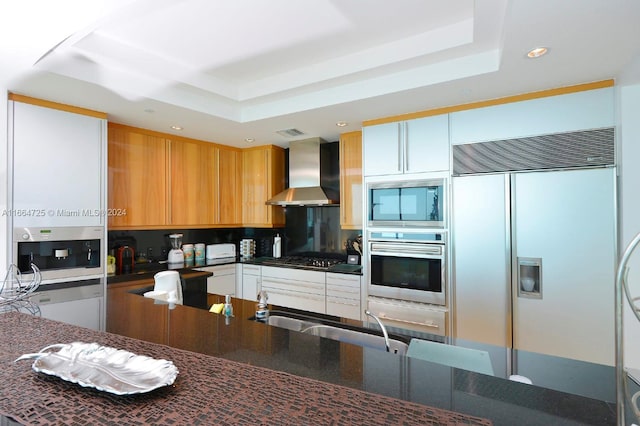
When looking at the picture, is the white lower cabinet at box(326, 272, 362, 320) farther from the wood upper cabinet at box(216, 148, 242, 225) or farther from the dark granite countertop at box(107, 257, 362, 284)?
the wood upper cabinet at box(216, 148, 242, 225)

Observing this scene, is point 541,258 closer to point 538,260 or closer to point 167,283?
point 538,260

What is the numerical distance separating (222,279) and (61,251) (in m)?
1.62

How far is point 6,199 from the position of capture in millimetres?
2393

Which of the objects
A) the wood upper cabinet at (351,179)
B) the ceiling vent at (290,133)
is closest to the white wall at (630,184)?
the wood upper cabinet at (351,179)

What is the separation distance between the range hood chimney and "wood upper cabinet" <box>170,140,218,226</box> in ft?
2.42

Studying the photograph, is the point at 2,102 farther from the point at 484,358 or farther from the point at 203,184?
the point at 484,358

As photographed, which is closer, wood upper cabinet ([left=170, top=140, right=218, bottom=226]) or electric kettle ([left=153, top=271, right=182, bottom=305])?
electric kettle ([left=153, top=271, right=182, bottom=305])

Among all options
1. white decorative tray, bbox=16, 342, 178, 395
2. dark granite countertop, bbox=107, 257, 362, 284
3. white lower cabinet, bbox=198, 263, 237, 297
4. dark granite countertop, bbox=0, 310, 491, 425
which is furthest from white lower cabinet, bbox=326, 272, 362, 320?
white decorative tray, bbox=16, 342, 178, 395

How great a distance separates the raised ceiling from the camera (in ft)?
5.49

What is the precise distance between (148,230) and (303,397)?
141 inches

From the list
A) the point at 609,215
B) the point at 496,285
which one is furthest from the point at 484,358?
the point at 609,215

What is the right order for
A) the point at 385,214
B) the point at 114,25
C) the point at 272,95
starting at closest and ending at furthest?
1. the point at 114,25
2. the point at 272,95
3. the point at 385,214

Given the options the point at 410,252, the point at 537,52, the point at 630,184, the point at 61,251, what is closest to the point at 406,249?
the point at 410,252

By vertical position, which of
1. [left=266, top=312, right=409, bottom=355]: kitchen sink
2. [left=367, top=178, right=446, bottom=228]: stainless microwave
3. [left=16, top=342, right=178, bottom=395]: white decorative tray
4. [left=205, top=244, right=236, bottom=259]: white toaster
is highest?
[left=367, top=178, right=446, bottom=228]: stainless microwave
